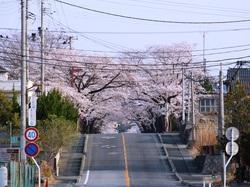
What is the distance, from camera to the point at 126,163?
47.8 m

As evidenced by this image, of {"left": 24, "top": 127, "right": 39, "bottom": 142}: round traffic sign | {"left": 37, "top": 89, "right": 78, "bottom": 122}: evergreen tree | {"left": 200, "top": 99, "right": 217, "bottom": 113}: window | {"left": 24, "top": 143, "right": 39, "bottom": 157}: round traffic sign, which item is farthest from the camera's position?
{"left": 200, "top": 99, "right": 217, "bottom": 113}: window


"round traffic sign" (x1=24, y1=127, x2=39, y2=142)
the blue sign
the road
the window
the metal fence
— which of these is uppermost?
the window

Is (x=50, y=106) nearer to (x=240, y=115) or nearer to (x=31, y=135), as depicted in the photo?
(x=240, y=115)

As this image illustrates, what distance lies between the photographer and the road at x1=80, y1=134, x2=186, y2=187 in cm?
3856

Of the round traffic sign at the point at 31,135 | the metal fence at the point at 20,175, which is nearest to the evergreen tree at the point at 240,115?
the metal fence at the point at 20,175

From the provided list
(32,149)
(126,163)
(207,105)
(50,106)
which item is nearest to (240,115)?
(32,149)

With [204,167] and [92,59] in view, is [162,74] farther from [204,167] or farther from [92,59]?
[204,167]

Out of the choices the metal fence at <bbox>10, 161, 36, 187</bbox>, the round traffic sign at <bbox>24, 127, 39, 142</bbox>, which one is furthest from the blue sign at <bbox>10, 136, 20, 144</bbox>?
the round traffic sign at <bbox>24, 127, 39, 142</bbox>

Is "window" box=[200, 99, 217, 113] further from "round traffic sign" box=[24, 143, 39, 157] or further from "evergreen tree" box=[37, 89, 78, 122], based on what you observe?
"round traffic sign" box=[24, 143, 39, 157]

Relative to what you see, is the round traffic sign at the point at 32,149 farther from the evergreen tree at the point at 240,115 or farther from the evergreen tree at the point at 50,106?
the evergreen tree at the point at 50,106

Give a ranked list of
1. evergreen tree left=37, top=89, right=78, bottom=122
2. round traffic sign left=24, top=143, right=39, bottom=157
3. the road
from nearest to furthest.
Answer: round traffic sign left=24, top=143, right=39, bottom=157
the road
evergreen tree left=37, top=89, right=78, bottom=122

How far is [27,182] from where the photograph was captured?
31438mm

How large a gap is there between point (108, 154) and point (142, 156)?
2691mm

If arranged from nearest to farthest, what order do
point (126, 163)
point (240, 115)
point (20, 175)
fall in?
point (20, 175), point (240, 115), point (126, 163)
